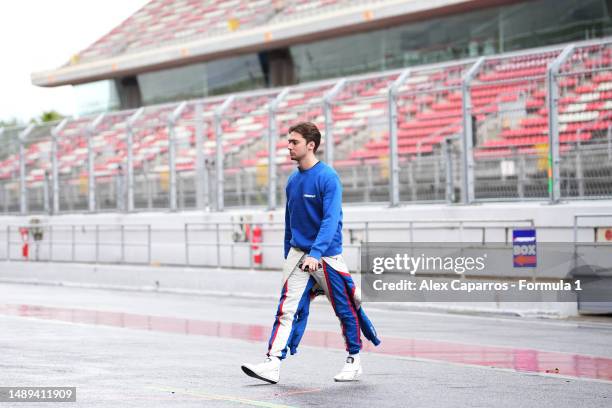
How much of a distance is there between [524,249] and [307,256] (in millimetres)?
8403

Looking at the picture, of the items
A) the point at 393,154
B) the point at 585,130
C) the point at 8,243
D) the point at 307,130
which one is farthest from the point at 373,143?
the point at 307,130

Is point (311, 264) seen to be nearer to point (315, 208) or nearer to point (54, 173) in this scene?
point (315, 208)

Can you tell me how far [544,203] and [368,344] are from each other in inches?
304

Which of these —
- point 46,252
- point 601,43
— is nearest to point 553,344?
point 601,43

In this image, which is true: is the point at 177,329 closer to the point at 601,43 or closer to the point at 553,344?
the point at 553,344

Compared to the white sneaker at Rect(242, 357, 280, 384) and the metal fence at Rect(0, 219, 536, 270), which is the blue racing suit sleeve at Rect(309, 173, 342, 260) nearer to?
the white sneaker at Rect(242, 357, 280, 384)

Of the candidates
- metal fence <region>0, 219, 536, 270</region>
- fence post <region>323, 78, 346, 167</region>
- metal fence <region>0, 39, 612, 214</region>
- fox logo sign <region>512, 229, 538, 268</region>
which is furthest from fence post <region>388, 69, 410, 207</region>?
fox logo sign <region>512, 229, 538, 268</region>

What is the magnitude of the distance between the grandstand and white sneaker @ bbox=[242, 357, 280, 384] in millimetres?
10637

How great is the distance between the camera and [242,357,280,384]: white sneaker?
8.49 meters

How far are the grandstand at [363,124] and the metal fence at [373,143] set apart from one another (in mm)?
Answer: 29

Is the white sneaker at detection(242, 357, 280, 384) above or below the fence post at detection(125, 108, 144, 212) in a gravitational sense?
below

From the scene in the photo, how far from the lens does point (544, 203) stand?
1877cm

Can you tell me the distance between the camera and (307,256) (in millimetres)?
8625

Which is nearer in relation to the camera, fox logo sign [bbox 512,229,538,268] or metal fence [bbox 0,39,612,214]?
fox logo sign [bbox 512,229,538,268]
